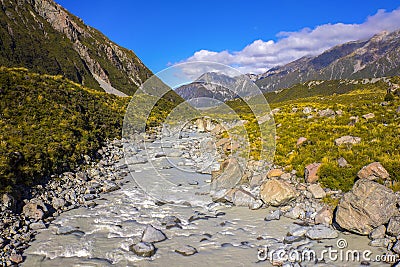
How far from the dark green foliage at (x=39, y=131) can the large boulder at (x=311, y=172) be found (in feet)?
41.6

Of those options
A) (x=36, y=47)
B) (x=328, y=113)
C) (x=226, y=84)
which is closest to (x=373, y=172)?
(x=226, y=84)

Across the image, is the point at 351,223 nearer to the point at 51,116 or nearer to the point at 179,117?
the point at 51,116

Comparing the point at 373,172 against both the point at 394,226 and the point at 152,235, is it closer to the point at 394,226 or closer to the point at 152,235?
the point at 394,226

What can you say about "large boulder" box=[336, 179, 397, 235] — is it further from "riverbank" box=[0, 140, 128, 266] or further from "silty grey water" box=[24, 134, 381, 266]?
"riverbank" box=[0, 140, 128, 266]

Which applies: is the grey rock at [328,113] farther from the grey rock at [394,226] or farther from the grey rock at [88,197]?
the grey rock at [88,197]

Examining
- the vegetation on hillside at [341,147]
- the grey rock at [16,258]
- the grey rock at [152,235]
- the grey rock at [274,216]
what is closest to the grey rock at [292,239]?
the grey rock at [274,216]

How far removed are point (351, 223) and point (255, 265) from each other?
12.1 feet

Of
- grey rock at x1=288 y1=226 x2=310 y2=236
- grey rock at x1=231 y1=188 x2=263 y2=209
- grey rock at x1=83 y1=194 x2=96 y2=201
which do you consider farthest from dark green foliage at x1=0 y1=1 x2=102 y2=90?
grey rock at x1=288 y1=226 x2=310 y2=236

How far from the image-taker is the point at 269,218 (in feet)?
37.5

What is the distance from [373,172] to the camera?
11.8 meters

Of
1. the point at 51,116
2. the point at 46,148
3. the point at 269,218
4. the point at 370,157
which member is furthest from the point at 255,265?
the point at 51,116

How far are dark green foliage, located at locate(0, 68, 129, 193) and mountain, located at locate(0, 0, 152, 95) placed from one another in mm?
81959

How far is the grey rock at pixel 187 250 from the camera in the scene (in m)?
9.09

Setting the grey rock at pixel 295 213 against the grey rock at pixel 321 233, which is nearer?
the grey rock at pixel 321 233
